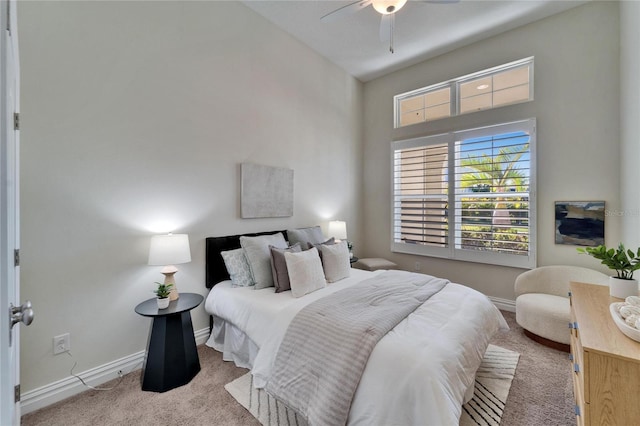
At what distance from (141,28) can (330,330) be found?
113 inches

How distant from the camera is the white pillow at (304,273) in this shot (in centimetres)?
236

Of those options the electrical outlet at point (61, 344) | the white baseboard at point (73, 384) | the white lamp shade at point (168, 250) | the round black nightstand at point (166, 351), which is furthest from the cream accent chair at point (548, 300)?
the electrical outlet at point (61, 344)

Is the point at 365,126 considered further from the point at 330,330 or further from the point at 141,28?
the point at 330,330

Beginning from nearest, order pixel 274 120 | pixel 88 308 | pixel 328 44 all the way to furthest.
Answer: pixel 88 308 → pixel 274 120 → pixel 328 44

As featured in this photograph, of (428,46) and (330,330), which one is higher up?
(428,46)

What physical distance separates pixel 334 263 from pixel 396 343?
4.38 ft

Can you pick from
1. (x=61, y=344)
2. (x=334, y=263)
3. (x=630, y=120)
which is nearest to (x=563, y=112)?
(x=630, y=120)

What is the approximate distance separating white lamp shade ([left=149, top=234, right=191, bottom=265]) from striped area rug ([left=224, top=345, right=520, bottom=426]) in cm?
106

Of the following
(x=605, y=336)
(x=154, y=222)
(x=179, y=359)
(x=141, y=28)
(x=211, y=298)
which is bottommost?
(x=179, y=359)

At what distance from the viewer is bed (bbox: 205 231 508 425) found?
4.28 ft

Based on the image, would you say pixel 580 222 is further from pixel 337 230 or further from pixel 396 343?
pixel 396 343

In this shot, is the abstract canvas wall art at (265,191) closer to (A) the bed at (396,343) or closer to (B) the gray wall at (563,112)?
(A) the bed at (396,343)

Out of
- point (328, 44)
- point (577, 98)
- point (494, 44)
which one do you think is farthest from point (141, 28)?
point (577, 98)

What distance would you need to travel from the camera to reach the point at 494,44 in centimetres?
361
